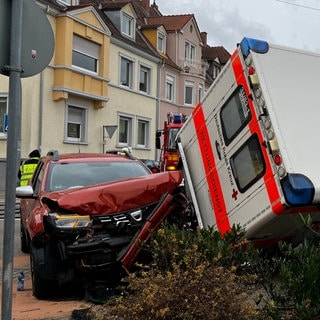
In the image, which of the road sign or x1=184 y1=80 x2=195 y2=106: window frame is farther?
x1=184 y1=80 x2=195 y2=106: window frame

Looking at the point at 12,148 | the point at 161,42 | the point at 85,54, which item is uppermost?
the point at 161,42

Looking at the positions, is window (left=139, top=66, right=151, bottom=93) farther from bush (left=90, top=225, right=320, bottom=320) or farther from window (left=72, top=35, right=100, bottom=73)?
bush (left=90, top=225, right=320, bottom=320)

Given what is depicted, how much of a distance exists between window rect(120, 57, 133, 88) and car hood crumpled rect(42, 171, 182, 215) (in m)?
23.2

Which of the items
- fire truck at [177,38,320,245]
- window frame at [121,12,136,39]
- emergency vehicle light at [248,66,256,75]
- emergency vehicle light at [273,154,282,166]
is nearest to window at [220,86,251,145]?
fire truck at [177,38,320,245]

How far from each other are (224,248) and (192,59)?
35.3 m

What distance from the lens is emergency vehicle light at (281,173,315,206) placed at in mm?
4363

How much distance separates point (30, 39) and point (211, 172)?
9.51 feet

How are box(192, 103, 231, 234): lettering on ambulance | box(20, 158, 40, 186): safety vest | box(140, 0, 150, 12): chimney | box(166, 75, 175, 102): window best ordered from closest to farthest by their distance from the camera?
box(192, 103, 231, 234): lettering on ambulance < box(20, 158, 40, 186): safety vest < box(166, 75, 175, 102): window < box(140, 0, 150, 12): chimney

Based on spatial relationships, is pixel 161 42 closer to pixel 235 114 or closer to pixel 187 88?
pixel 187 88

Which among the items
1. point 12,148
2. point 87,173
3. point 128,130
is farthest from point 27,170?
point 128,130

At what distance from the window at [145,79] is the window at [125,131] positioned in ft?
8.94

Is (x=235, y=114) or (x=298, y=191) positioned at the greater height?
(x=235, y=114)

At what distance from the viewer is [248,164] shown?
Answer: 5.14 m

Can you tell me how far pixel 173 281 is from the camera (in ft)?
11.2
